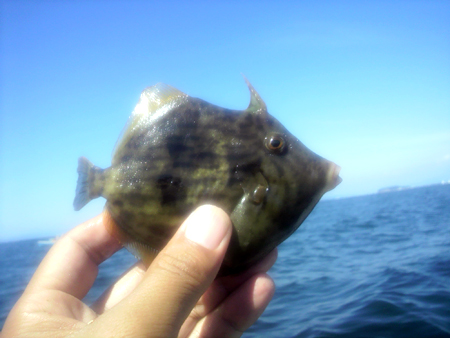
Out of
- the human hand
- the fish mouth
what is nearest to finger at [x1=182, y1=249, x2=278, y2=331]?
the human hand

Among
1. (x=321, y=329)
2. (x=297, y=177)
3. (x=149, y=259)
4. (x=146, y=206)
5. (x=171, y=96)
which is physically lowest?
(x=321, y=329)

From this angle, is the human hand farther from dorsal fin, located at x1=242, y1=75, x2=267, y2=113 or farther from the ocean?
the ocean

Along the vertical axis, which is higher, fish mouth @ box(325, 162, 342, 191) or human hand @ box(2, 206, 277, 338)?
fish mouth @ box(325, 162, 342, 191)

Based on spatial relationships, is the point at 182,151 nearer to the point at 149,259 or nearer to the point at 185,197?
the point at 185,197

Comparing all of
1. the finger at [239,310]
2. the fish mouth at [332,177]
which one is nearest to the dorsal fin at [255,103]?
the fish mouth at [332,177]

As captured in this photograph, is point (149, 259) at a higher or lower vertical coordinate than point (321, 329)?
higher

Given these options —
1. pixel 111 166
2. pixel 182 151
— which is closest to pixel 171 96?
pixel 182 151

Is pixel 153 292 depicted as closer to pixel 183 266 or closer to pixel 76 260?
pixel 183 266
